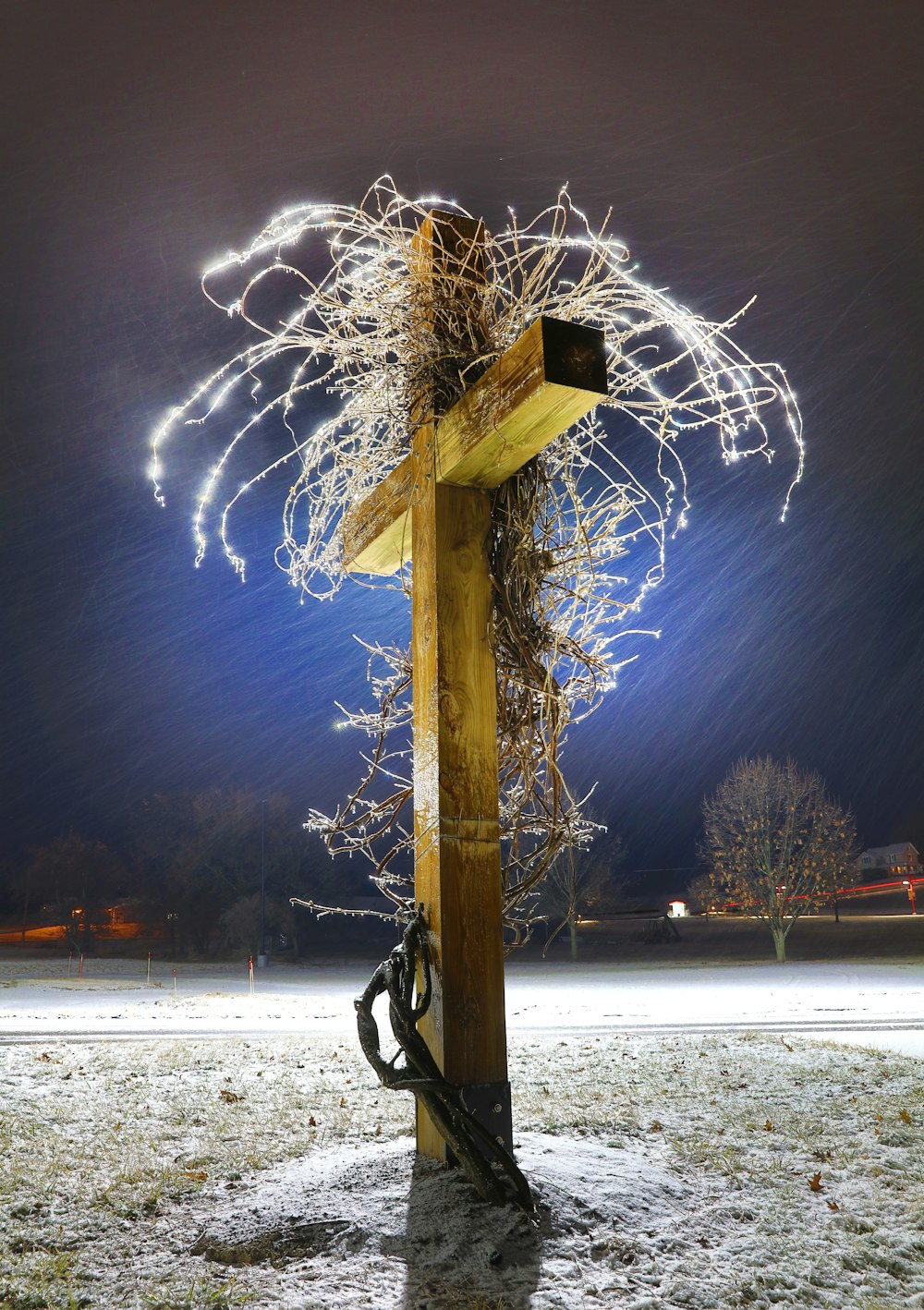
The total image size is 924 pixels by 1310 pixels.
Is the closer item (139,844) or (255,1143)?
(255,1143)

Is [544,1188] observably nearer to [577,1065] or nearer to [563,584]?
[563,584]

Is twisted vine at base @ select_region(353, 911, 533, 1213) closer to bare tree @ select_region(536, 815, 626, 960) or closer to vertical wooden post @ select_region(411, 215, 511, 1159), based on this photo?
vertical wooden post @ select_region(411, 215, 511, 1159)

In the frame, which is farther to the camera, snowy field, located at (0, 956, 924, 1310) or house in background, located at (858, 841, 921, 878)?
house in background, located at (858, 841, 921, 878)

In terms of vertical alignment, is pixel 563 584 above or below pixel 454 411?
below

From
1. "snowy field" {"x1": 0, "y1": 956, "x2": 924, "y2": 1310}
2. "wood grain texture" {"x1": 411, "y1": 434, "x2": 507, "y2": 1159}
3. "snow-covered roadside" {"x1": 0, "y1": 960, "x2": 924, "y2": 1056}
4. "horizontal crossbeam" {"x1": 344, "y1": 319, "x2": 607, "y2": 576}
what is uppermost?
→ "horizontal crossbeam" {"x1": 344, "y1": 319, "x2": 607, "y2": 576}

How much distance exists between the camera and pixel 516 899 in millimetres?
3539

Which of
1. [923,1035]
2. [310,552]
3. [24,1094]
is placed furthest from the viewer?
[923,1035]

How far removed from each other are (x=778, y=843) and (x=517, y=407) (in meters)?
29.7

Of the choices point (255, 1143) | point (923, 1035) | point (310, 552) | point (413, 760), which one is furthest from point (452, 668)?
point (923, 1035)

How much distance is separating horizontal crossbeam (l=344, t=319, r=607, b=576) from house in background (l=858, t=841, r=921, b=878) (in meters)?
83.9

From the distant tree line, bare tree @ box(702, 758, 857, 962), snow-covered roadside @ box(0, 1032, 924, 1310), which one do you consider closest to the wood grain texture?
snow-covered roadside @ box(0, 1032, 924, 1310)

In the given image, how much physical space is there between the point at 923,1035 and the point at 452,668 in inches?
307

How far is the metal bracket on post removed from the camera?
283 centimetres

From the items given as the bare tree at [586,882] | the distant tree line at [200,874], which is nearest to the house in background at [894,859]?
the bare tree at [586,882]
